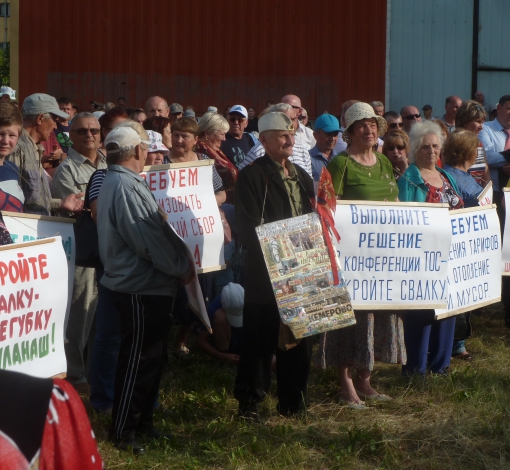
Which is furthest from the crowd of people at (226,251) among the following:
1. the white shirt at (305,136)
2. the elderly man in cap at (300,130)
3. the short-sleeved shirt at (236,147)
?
the white shirt at (305,136)

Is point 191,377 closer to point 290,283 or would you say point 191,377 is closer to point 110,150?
point 290,283

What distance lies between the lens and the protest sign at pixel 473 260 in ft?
18.4

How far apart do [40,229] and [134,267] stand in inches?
30.4

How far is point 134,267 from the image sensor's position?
14.1 feet

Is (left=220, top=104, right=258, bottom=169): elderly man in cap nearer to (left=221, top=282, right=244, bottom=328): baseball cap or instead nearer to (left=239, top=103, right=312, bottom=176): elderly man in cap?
(left=239, top=103, right=312, bottom=176): elderly man in cap

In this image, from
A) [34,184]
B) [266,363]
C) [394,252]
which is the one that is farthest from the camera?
[394,252]

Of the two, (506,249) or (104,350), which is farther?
(506,249)

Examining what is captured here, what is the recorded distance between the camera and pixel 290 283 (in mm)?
4445

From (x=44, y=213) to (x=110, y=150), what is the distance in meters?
0.99

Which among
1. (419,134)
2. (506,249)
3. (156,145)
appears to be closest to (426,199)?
(419,134)

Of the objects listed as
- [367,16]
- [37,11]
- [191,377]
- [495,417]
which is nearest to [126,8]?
[37,11]

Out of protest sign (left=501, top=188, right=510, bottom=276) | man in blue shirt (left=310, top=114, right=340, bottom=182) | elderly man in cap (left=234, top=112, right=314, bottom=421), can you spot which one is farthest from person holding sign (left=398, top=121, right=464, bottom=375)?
man in blue shirt (left=310, top=114, right=340, bottom=182)

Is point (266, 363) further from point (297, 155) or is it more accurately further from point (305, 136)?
point (305, 136)

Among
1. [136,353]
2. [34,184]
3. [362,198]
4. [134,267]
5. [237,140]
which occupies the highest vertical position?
[237,140]
